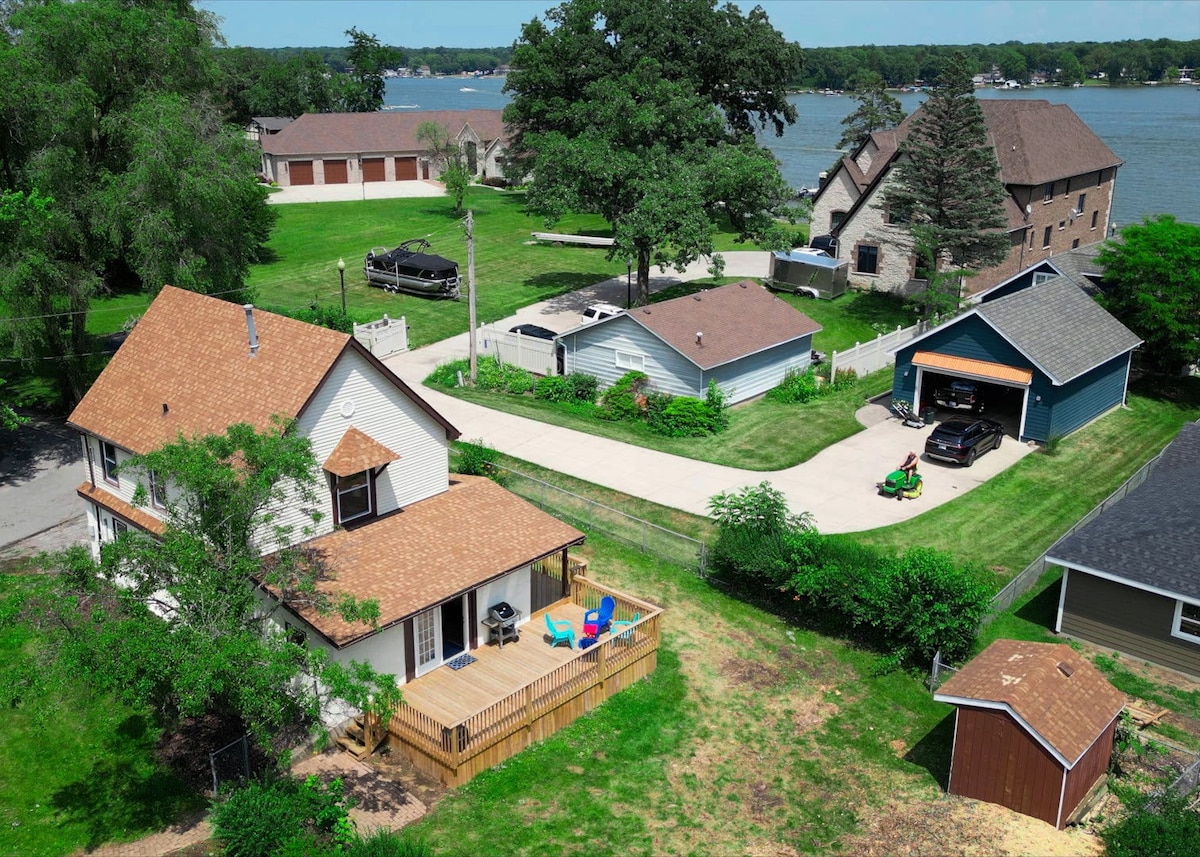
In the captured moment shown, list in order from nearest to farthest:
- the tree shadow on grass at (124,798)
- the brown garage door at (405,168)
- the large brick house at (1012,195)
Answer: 1. the tree shadow on grass at (124,798)
2. the large brick house at (1012,195)
3. the brown garage door at (405,168)

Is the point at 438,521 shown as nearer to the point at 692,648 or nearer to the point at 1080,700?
the point at 692,648

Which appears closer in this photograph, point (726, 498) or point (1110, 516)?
point (1110, 516)

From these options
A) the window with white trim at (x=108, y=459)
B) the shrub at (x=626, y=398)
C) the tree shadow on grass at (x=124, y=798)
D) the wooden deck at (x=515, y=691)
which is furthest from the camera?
the shrub at (x=626, y=398)

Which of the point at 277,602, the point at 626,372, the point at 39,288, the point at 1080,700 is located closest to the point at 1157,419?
the point at 626,372

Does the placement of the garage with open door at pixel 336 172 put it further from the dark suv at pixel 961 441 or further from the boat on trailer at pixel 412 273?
the dark suv at pixel 961 441

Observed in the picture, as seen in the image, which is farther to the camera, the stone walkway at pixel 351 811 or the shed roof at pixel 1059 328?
the shed roof at pixel 1059 328

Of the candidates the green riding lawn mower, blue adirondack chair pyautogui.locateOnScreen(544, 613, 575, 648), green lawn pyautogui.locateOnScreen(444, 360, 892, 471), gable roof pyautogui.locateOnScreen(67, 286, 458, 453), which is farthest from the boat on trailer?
blue adirondack chair pyautogui.locateOnScreen(544, 613, 575, 648)

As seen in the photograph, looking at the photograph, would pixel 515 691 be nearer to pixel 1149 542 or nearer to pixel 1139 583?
pixel 1139 583

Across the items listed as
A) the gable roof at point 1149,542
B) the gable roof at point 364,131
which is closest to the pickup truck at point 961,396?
the gable roof at point 1149,542
